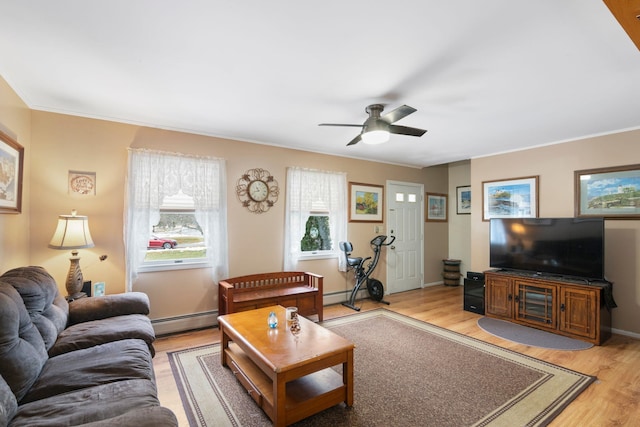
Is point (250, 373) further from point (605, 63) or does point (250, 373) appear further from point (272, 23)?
point (605, 63)

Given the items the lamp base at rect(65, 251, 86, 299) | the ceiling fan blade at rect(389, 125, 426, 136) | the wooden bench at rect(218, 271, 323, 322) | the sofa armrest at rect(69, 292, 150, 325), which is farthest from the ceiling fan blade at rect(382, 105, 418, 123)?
the lamp base at rect(65, 251, 86, 299)

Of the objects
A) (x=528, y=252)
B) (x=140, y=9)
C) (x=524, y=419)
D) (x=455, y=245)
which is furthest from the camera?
(x=455, y=245)

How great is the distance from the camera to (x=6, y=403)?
51.2 inches

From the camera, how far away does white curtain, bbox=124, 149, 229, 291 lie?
10.8 feet

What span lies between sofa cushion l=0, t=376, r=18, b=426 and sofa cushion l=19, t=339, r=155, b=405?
175mm

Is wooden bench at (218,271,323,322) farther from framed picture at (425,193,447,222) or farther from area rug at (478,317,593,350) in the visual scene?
framed picture at (425,193,447,222)

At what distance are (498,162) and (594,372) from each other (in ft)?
9.77

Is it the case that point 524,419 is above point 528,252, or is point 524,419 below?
below

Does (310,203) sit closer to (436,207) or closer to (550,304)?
(436,207)

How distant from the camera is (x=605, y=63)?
2049 millimetres

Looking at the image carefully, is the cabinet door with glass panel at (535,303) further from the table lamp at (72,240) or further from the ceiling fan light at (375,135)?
the table lamp at (72,240)

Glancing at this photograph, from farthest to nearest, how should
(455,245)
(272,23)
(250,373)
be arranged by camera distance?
1. (455,245)
2. (250,373)
3. (272,23)

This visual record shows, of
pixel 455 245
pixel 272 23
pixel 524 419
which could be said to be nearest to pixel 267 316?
pixel 524 419

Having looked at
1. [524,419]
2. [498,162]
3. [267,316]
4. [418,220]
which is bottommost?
[524,419]
